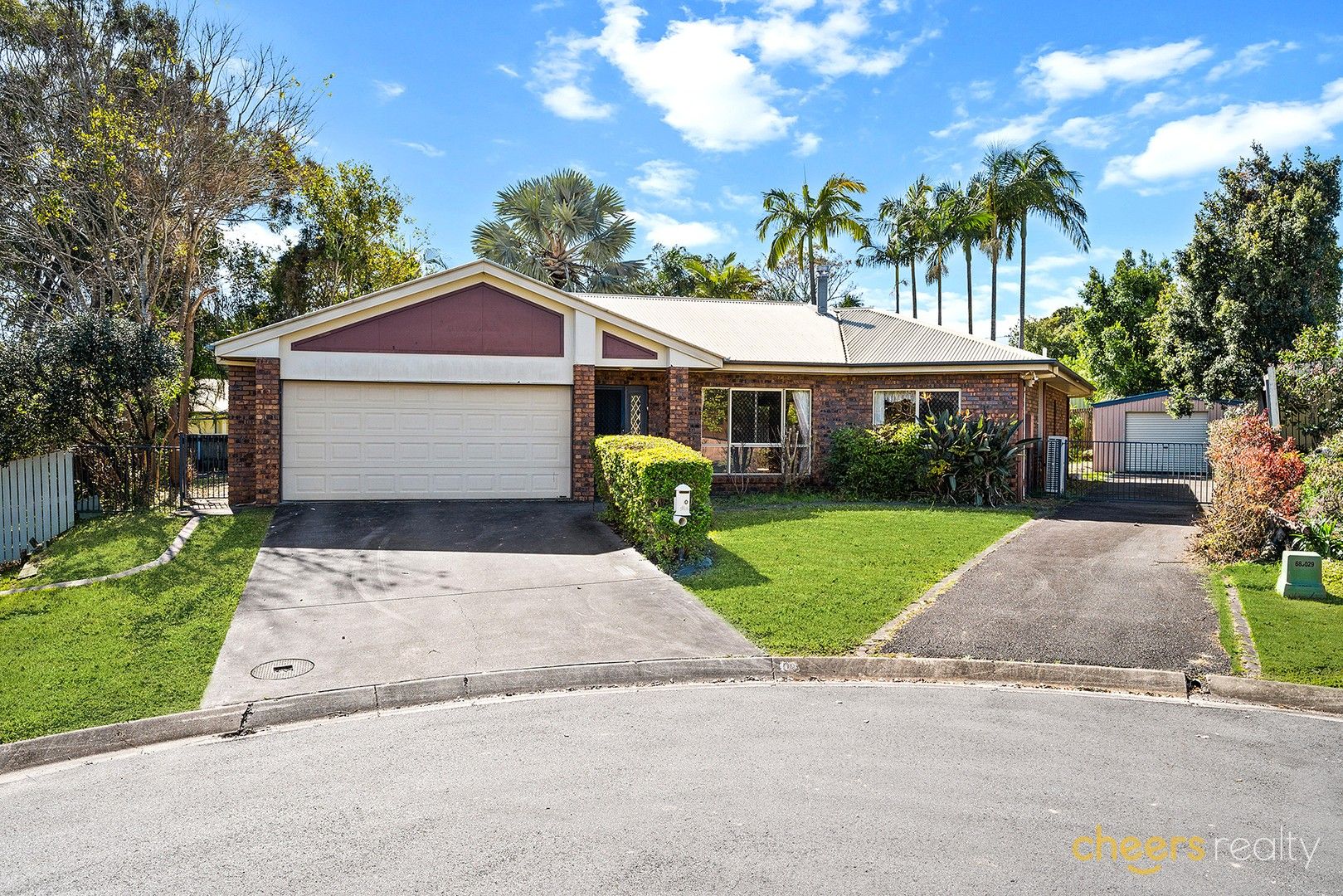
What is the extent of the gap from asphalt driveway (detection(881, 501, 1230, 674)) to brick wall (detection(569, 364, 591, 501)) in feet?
23.6

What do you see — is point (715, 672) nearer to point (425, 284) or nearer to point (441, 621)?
point (441, 621)

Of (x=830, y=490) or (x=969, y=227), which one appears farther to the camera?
(x=969, y=227)

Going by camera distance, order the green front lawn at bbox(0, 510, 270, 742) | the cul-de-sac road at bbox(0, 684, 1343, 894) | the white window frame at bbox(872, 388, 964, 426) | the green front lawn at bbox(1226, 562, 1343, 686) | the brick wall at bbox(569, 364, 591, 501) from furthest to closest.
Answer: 1. the white window frame at bbox(872, 388, 964, 426)
2. the brick wall at bbox(569, 364, 591, 501)
3. the green front lawn at bbox(1226, 562, 1343, 686)
4. the green front lawn at bbox(0, 510, 270, 742)
5. the cul-de-sac road at bbox(0, 684, 1343, 894)

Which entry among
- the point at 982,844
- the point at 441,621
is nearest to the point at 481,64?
the point at 441,621

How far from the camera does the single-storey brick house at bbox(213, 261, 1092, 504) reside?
1377 cm

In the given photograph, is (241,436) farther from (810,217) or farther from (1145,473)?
(1145,473)

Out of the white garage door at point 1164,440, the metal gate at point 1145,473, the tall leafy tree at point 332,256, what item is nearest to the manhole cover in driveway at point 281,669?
the metal gate at point 1145,473

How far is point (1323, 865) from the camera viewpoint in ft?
10.9

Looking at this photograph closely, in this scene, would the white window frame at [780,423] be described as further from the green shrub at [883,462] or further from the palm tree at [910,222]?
the palm tree at [910,222]

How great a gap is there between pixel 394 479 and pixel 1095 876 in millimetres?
12863

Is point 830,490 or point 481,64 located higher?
point 481,64

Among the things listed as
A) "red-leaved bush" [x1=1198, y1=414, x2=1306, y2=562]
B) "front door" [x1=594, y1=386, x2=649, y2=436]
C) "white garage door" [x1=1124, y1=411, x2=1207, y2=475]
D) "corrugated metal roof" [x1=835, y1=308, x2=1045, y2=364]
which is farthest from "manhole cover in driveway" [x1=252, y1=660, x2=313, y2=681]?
"white garage door" [x1=1124, y1=411, x2=1207, y2=475]

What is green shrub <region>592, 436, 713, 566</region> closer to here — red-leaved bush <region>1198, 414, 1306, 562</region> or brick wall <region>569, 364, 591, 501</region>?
brick wall <region>569, 364, 591, 501</region>

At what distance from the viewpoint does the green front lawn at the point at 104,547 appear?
29.3ft
